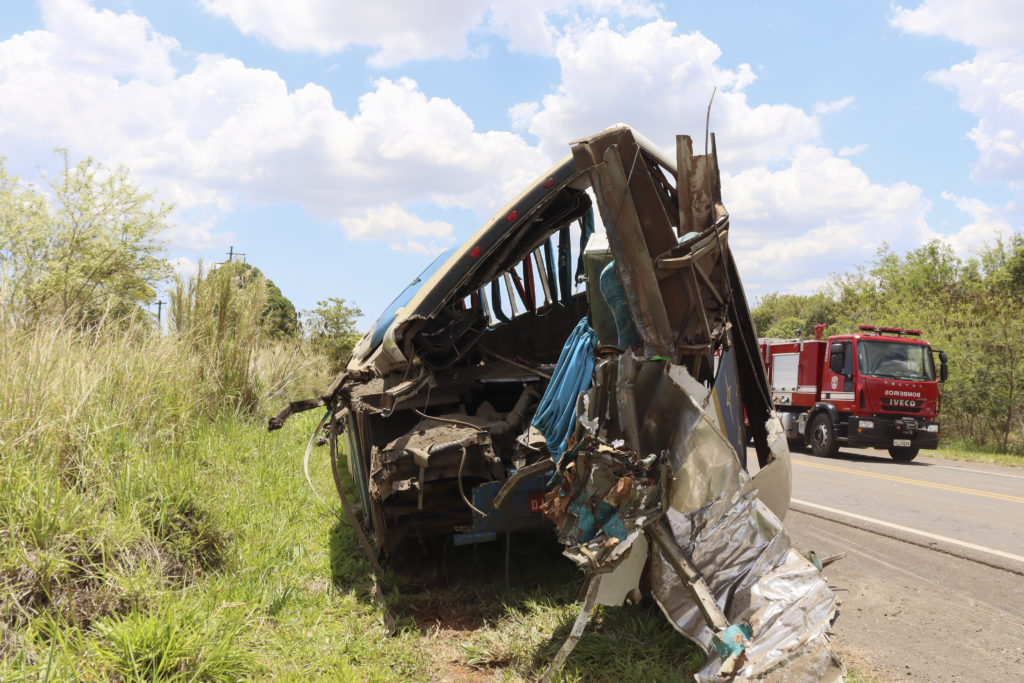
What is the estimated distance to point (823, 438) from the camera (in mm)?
14664

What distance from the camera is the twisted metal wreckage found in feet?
8.96

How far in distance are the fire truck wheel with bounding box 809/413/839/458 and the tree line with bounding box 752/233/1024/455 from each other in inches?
130

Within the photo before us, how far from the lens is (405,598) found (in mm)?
4430

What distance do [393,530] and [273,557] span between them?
3.19ft

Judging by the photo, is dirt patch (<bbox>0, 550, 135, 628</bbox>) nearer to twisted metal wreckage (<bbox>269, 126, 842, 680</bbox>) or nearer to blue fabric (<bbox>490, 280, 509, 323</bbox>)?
twisted metal wreckage (<bbox>269, 126, 842, 680</bbox>)

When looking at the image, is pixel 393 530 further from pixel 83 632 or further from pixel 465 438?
pixel 83 632

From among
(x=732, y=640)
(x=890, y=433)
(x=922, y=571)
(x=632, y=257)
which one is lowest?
(x=922, y=571)

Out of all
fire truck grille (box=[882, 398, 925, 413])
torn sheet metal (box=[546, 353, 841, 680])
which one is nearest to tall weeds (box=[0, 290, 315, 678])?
torn sheet metal (box=[546, 353, 841, 680])

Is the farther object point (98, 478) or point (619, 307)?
point (98, 478)

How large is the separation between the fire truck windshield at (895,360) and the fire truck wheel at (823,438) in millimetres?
1324

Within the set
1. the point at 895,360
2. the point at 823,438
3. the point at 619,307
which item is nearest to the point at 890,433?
the point at 823,438

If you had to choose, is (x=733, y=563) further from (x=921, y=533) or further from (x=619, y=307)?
(x=921, y=533)

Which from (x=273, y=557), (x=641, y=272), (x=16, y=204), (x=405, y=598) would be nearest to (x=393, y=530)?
(x=405, y=598)

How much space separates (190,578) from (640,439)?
2.96 m
